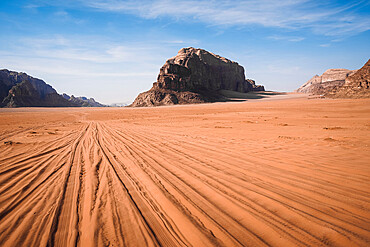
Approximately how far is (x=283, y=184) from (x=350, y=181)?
1091 mm

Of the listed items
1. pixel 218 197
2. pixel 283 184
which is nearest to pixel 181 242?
pixel 218 197

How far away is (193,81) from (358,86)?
57271 millimetres

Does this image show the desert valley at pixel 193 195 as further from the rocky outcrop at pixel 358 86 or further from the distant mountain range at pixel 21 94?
the distant mountain range at pixel 21 94

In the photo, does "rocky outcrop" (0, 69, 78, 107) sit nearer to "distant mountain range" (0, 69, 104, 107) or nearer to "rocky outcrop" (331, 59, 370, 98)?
"distant mountain range" (0, 69, 104, 107)

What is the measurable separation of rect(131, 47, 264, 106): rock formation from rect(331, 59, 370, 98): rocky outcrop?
128 feet

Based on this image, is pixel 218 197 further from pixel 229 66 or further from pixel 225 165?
pixel 229 66

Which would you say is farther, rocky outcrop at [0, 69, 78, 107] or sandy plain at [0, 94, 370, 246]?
rocky outcrop at [0, 69, 78, 107]

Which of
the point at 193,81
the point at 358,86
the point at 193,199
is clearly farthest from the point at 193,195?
the point at 193,81

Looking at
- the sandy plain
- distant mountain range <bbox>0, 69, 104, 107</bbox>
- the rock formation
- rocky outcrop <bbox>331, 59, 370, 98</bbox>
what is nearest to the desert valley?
the sandy plain

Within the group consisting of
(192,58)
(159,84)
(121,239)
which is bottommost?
(121,239)

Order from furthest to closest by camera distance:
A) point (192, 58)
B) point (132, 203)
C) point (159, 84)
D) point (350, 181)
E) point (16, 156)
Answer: point (192, 58)
point (159, 84)
point (16, 156)
point (350, 181)
point (132, 203)

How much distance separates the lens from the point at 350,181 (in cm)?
300

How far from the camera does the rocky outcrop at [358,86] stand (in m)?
30.1

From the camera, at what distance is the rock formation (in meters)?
65.3
